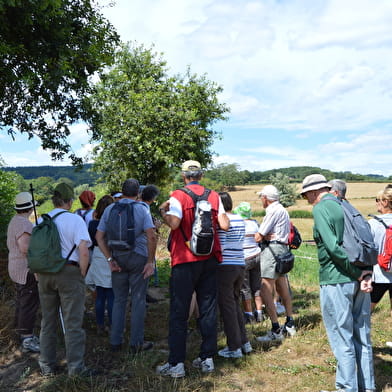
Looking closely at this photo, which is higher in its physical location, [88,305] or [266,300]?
[266,300]

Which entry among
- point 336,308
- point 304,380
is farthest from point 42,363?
point 336,308

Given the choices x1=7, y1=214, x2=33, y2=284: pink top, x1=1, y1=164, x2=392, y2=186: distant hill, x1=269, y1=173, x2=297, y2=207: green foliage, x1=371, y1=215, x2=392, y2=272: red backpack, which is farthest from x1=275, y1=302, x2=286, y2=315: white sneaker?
x1=1, y1=164, x2=392, y2=186: distant hill

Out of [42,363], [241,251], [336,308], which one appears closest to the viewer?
[336,308]

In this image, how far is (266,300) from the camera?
17.7 ft

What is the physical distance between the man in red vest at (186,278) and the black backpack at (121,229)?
59 centimetres

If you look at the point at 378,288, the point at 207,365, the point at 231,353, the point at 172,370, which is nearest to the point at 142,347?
the point at 172,370

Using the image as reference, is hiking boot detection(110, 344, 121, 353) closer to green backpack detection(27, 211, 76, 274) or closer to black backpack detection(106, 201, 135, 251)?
black backpack detection(106, 201, 135, 251)

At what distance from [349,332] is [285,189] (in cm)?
7727

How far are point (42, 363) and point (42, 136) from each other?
18.2ft

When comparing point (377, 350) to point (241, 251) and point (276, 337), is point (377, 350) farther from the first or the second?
point (241, 251)

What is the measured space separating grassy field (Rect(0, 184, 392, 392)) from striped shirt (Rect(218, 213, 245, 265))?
3.78 feet

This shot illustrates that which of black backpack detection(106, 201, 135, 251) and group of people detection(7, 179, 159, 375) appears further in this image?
black backpack detection(106, 201, 135, 251)

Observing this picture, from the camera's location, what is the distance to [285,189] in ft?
260

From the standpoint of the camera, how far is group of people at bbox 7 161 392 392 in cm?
374
